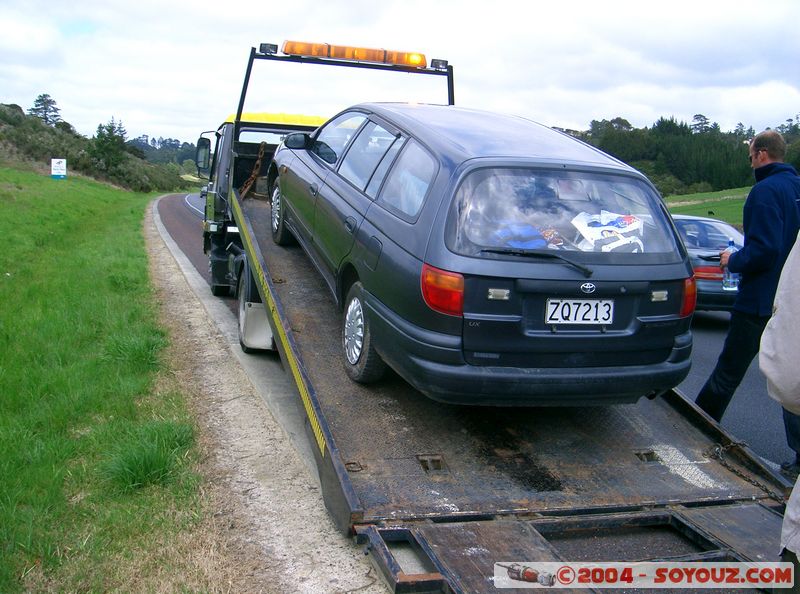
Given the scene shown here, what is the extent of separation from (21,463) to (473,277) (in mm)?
3063

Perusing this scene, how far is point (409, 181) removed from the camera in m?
4.87

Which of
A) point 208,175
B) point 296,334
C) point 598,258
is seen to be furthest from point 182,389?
point 208,175

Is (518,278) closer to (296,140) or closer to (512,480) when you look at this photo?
(512,480)

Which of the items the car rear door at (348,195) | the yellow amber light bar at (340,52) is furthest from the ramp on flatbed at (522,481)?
the yellow amber light bar at (340,52)

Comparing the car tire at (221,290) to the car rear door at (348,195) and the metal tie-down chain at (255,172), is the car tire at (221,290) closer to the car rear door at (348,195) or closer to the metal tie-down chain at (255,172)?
the metal tie-down chain at (255,172)

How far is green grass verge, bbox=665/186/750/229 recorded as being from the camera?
3587cm

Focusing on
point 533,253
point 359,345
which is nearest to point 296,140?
point 359,345

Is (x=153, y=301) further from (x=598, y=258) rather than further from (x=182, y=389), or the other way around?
(x=598, y=258)

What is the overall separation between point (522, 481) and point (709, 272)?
7622mm

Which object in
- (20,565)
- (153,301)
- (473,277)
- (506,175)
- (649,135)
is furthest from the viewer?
(649,135)

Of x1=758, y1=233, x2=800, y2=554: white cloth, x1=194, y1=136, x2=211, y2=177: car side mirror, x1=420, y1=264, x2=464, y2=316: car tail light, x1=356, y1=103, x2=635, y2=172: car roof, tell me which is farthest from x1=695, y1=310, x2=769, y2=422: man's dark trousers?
x1=194, y1=136, x2=211, y2=177: car side mirror

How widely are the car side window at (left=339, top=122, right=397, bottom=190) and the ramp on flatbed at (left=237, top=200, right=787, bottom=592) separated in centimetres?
116

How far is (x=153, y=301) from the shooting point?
10.5 meters

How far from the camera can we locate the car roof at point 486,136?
15.3ft
